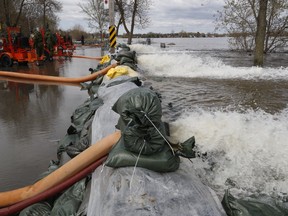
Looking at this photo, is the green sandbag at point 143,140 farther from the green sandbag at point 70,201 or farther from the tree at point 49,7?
the tree at point 49,7

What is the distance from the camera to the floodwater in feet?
10.2

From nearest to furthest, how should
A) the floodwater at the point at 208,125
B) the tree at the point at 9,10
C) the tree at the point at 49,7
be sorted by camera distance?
the floodwater at the point at 208,125 < the tree at the point at 9,10 < the tree at the point at 49,7

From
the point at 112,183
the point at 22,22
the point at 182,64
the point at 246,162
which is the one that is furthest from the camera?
the point at 22,22

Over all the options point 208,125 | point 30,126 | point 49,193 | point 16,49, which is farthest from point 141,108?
point 16,49

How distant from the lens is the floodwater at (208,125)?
312 cm

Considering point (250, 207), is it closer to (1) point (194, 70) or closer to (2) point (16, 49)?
(1) point (194, 70)

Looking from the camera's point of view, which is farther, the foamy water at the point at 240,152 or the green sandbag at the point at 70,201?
the foamy water at the point at 240,152

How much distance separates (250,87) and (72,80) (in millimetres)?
5081

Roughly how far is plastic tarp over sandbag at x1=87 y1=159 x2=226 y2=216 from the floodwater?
33.6 inches

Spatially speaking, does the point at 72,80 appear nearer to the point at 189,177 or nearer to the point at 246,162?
the point at 246,162

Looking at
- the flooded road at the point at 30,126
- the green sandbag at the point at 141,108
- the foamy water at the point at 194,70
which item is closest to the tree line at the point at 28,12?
the foamy water at the point at 194,70

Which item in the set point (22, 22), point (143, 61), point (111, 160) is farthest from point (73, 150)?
point (22, 22)

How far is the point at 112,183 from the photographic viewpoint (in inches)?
79.9

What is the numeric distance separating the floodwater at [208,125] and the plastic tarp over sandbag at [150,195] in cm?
85
